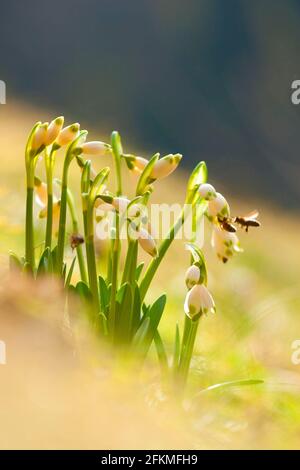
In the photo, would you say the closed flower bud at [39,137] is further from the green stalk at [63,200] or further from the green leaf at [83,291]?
the green leaf at [83,291]

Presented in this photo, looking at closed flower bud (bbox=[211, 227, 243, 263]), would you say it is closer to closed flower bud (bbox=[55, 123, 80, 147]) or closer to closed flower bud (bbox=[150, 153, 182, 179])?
closed flower bud (bbox=[150, 153, 182, 179])

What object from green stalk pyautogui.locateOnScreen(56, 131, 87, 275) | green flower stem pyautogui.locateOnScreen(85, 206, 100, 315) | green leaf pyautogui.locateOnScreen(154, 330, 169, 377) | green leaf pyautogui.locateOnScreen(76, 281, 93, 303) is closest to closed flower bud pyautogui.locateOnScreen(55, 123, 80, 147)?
green stalk pyautogui.locateOnScreen(56, 131, 87, 275)

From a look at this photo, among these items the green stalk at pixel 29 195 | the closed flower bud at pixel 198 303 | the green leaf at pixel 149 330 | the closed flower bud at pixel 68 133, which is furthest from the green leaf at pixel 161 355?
the closed flower bud at pixel 68 133

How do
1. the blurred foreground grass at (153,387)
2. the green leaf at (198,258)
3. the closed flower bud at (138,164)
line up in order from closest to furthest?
1. the blurred foreground grass at (153,387)
2. the green leaf at (198,258)
3. the closed flower bud at (138,164)

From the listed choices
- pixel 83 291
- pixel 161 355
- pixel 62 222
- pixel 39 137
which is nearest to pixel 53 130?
pixel 39 137

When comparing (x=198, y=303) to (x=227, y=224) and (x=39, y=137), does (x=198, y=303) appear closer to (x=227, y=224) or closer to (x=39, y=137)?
(x=227, y=224)

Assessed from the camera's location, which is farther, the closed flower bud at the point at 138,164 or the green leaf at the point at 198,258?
the closed flower bud at the point at 138,164
